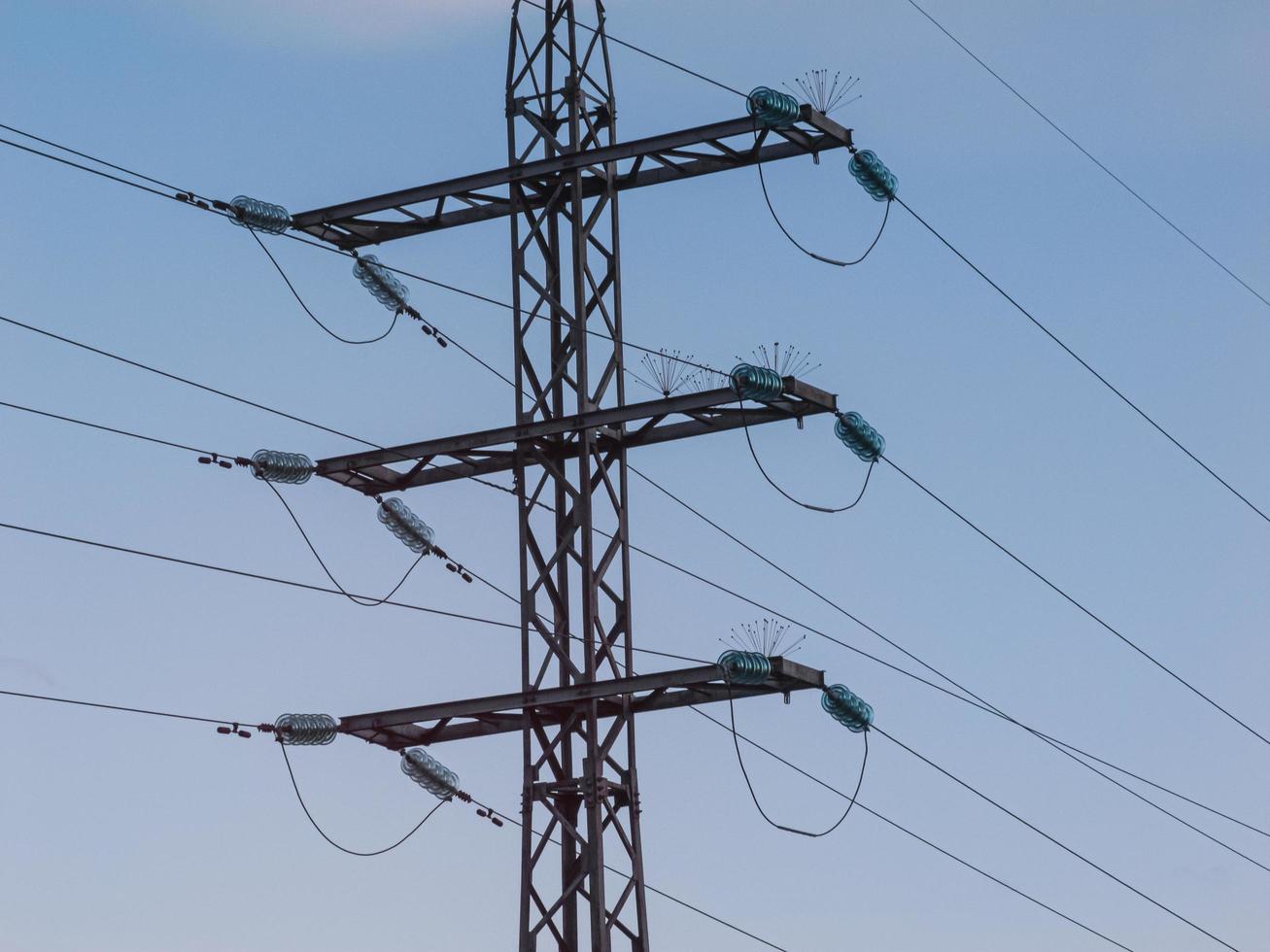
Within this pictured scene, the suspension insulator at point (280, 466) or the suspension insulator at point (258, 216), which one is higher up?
the suspension insulator at point (258, 216)

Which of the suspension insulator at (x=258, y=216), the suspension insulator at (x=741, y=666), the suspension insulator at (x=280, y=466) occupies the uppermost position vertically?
the suspension insulator at (x=258, y=216)

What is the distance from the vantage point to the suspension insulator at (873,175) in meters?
36.5

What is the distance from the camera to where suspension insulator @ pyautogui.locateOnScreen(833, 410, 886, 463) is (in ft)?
118

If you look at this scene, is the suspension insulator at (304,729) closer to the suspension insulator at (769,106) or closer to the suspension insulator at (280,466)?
the suspension insulator at (280,466)

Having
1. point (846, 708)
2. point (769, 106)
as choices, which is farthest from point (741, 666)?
point (769, 106)

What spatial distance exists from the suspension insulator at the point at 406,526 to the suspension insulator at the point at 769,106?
21.1 ft

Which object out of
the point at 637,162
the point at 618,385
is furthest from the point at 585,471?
the point at 637,162

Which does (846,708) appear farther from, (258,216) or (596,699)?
(258,216)

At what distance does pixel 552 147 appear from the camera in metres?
37.1

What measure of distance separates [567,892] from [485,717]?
251 centimetres

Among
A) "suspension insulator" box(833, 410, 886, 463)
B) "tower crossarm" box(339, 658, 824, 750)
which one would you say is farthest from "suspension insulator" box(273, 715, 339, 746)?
"suspension insulator" box(833, 410, 886, 463)

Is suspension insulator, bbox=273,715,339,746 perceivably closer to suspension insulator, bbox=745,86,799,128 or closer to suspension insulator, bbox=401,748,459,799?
suspension insulator, bbox=401,748,459,799

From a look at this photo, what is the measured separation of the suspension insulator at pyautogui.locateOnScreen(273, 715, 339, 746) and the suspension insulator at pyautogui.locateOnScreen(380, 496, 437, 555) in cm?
257

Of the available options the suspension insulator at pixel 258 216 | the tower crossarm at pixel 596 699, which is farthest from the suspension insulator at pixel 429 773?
the suspension insulator at pixel 258 216
